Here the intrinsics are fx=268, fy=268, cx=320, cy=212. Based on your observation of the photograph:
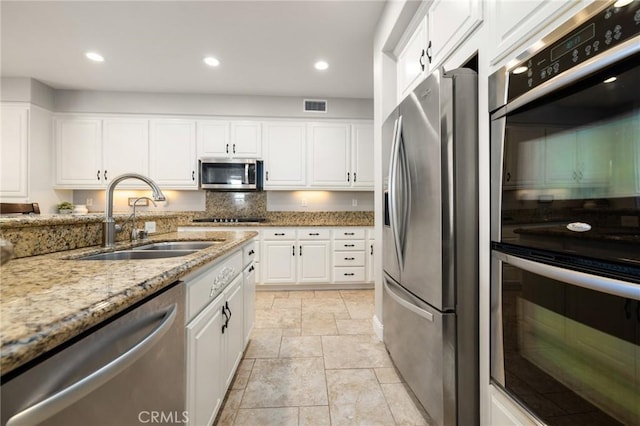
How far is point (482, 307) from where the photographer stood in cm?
115

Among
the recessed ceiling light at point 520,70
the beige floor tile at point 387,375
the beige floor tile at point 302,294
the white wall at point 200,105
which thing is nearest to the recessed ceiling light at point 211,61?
the white wall at point 200,105

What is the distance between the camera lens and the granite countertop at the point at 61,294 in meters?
0.41

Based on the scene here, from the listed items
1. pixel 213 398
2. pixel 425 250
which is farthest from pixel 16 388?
pixel 425 250

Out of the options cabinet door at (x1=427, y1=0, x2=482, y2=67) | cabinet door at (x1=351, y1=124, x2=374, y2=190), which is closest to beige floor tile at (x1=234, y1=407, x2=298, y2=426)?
cabinet door at (x1=427, y1=0, x2=482, y2=67)

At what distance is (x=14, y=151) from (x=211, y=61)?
2828 mm

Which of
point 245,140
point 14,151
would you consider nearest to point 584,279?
point 245,140

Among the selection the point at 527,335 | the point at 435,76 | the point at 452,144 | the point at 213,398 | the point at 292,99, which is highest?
the point at 292,99

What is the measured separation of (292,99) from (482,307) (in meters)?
3.71

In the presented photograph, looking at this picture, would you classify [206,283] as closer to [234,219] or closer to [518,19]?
[518,19]

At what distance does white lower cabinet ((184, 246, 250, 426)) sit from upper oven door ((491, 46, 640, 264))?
1211mm

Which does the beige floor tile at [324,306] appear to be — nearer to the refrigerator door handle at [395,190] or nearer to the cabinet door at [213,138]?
the refrigerator door handle at [395,190]

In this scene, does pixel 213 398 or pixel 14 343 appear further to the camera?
pixel 213 398

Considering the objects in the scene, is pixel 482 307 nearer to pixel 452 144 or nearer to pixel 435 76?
pixel 452 144

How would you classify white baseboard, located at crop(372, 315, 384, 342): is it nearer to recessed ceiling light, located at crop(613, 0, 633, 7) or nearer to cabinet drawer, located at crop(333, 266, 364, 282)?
cabinet drawer, located at crop(333, 266, 364, 282)
